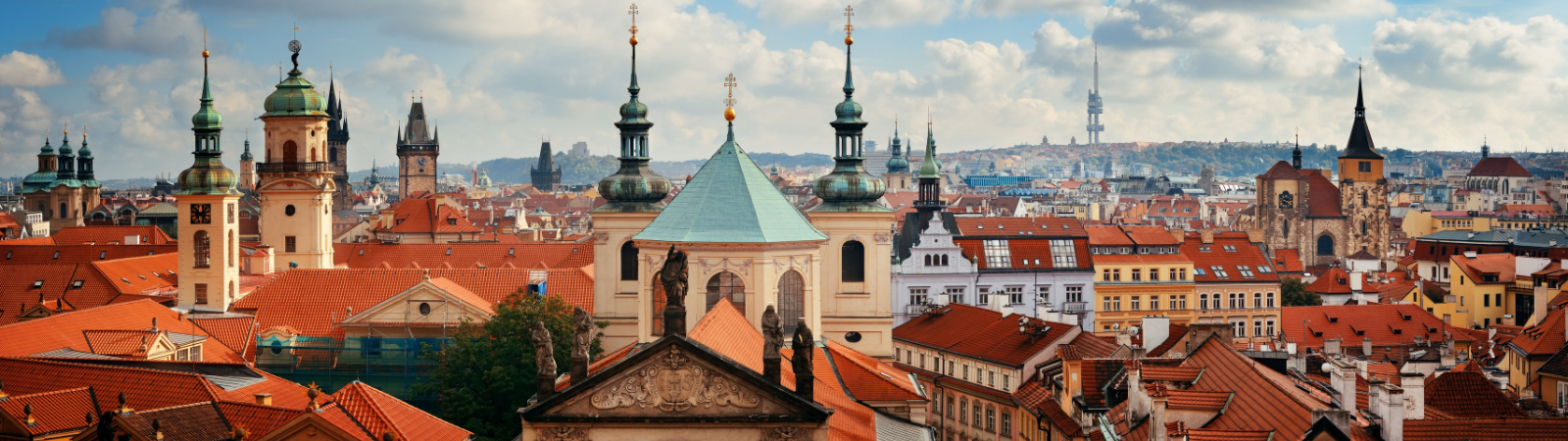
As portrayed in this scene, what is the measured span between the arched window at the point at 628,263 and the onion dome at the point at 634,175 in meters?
1.36

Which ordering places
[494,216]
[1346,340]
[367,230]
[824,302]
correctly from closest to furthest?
[824,302] < [1346,340] < [367,230] < [494,216]

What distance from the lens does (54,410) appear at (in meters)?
31.0

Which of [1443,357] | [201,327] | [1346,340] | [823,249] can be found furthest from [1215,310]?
[201,327]

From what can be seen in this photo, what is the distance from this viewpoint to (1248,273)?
90.9 m

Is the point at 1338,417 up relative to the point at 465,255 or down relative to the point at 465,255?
down

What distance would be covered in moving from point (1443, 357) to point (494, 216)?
141 meters

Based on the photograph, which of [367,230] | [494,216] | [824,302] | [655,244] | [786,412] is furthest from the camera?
[494,216]

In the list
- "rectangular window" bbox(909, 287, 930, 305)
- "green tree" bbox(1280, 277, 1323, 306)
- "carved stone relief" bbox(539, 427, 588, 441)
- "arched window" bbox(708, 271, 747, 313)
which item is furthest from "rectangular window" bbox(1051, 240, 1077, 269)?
"carved stone relief" bbox(539, 427, 588, 441)

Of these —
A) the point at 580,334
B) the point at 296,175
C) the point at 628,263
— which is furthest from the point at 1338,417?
the point at 296,175

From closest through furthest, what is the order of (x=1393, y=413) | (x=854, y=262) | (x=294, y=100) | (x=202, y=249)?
1. (x=1393, y=413)
2. (x=854, y=262)
3. (x=202, y=249)
4. (x=294, y=100)

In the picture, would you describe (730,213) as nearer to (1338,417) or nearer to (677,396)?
(677,396)

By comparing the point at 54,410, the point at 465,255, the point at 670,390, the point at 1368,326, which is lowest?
the point at 1368,326

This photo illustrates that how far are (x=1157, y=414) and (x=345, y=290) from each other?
39.6 meters

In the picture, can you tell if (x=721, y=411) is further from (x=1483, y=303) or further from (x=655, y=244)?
(x=1483, y=303)
